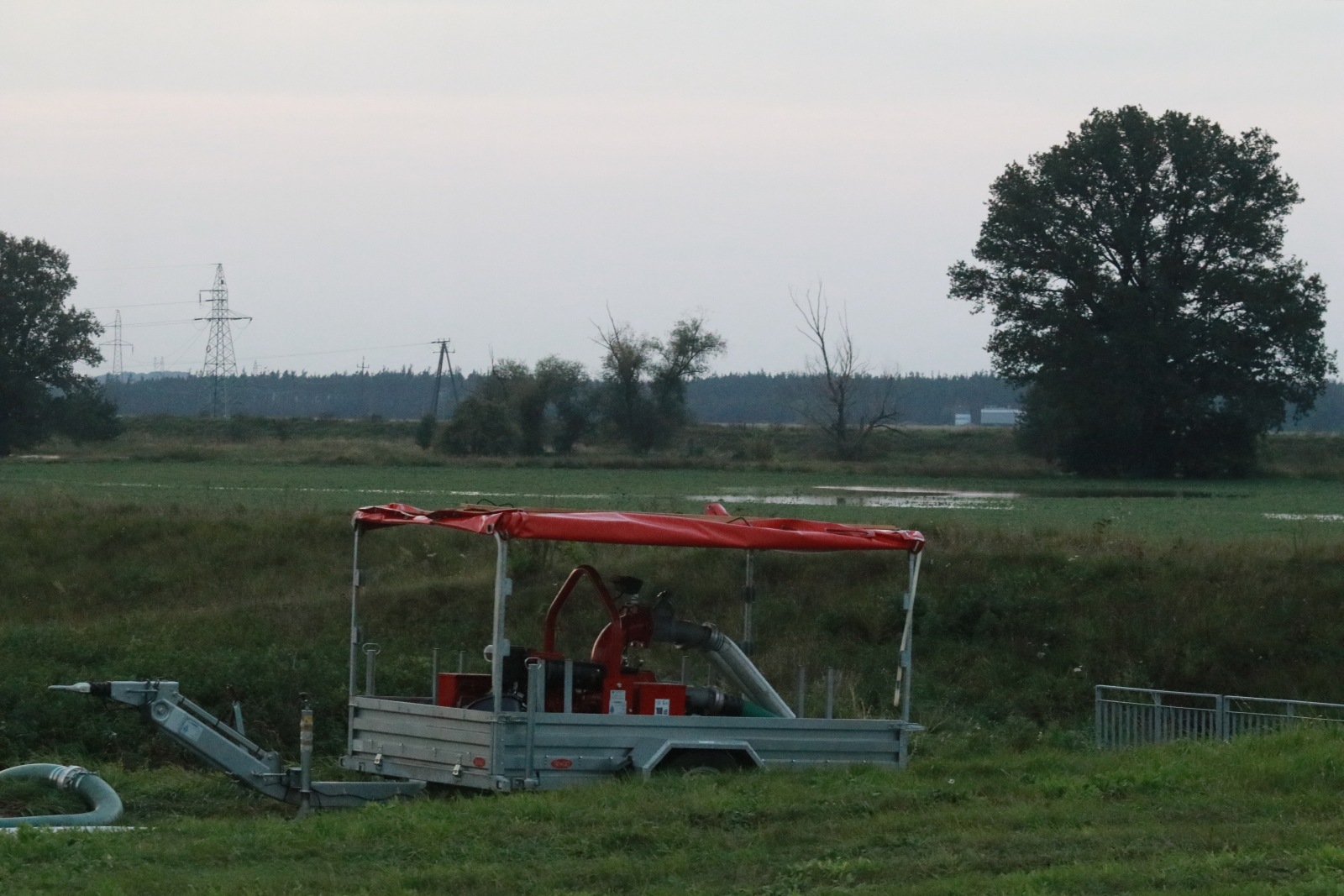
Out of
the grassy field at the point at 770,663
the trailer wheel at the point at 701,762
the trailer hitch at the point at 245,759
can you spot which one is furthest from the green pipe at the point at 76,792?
the trailer wheel at the point at 701,762

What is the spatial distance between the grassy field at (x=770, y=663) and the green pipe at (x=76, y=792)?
0.25m

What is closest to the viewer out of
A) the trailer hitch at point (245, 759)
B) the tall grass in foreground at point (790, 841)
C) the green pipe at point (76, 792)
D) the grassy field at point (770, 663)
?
the tall grass in foreground at point (790, 841)

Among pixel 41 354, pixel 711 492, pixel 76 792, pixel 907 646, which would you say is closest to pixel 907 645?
pixel 907 646

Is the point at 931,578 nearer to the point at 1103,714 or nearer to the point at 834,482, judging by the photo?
the point at 1103,714

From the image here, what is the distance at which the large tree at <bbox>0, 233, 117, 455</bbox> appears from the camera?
287 feet

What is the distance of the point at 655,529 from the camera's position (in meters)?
11.1

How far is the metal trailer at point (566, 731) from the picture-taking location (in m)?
10.6

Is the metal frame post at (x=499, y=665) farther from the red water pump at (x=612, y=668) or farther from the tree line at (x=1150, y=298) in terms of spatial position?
the tree line at (x=1150, y=298)

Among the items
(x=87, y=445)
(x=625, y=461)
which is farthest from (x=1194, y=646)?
(x=87, y=445)

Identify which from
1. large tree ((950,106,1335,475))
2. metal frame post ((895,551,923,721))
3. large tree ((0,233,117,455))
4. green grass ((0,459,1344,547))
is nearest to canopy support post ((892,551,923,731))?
metal frame post ((895,551,923,721))

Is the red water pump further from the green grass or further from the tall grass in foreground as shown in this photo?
the green grass

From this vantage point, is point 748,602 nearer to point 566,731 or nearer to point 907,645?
point 907,645

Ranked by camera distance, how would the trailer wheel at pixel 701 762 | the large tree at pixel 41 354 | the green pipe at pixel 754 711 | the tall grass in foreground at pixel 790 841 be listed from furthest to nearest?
the large tree at pixel 41 354 → the green pipe at pixel 754 711 → the trailer wheel at pixel 701 762 → the tall grass in foreground at pixel 790 841

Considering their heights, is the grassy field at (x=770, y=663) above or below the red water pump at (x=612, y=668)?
below
